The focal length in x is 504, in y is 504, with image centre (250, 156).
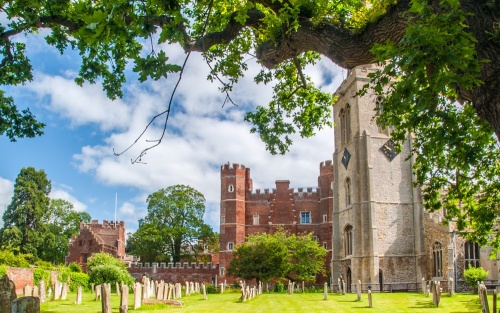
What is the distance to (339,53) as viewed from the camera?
7078 millimetres

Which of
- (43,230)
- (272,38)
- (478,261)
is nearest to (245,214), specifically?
(43,230)

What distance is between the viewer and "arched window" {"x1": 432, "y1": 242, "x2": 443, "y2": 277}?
113 ft

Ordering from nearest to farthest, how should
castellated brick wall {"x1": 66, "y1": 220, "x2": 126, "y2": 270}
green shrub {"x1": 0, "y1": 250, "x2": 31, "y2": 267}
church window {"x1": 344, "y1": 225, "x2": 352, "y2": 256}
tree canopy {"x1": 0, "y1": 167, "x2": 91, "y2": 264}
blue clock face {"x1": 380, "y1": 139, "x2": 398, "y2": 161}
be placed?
green shrub {"x1": 0, "y1": 250, "x2": 31, "y2": 267}
blue clock face {"x1": 380, "y1": 139, "x2": 398, "y2": 161}
church window {"x1": 344, "y1": 225, "x2": 352, "y2": 256}
tree canopy {"x1": 0, "y1": 167, "x2": 91, "y2": 264}
castellated brick wall {"x1": 66, "y1": 220, "x2": 126, "y2": 270}

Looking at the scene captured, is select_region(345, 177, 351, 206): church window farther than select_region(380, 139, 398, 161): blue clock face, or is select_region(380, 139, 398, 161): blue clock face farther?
select_region(345, 177, 351, 206): church window

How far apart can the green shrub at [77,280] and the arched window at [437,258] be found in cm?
2540

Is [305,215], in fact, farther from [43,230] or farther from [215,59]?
[215,59]

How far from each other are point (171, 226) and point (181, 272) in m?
6.76

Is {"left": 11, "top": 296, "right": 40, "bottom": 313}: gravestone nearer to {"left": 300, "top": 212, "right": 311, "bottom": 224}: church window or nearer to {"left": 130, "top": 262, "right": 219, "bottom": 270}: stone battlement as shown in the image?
{"left": 130, "top": 262, "right": 219, "bottom": 270}: stone battlement

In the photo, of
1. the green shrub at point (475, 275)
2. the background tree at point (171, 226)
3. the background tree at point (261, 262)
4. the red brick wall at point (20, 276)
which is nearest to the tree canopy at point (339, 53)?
the red brick wall at point (20, 276)

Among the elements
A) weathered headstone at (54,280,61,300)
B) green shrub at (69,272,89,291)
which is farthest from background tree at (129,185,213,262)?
weathered headstone at (54,280,61,300)

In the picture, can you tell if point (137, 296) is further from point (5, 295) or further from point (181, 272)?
point (181, 272)

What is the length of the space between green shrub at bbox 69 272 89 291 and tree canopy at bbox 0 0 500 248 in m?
28.7

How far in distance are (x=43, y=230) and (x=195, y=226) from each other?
17.2 m

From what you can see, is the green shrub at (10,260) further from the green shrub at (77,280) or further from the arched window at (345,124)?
the arched window at (345,124)
